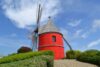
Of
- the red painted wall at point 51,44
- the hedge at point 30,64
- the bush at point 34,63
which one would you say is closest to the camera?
the hedge at point 30,64

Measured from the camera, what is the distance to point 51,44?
3972 centimetres

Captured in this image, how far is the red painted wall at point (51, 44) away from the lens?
3964cm

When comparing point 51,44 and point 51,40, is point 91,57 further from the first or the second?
point 51,40

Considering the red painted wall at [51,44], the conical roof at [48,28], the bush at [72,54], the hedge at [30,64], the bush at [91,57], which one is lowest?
the hedge at [30,64]

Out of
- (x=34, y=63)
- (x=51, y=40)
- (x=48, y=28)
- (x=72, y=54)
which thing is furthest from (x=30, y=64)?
(x=48, y=28)

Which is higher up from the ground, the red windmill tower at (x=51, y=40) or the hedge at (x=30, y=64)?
the red windmill tower at (x=51, y=40)

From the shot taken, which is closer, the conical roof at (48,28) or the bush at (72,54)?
→ the bush at (72,54)

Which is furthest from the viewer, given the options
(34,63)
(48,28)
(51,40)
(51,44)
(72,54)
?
(48,28)

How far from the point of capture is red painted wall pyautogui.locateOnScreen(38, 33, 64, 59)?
39.6 metres

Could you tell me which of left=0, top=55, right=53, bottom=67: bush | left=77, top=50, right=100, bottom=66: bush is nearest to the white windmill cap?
left=77, top=50, right=100, bottom=66: bush

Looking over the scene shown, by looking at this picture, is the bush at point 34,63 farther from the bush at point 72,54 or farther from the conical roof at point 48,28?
the conical roof at point 48,28

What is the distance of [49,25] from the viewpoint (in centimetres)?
4181

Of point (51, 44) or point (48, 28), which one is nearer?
point (51, 44)

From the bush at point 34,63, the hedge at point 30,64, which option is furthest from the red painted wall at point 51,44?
the hedge at point 30,64
